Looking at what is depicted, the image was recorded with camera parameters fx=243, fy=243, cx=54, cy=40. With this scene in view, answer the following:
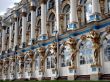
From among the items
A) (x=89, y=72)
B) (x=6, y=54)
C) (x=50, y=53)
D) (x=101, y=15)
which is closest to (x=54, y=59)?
(x=50, y=53)

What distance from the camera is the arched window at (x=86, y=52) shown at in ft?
78.1

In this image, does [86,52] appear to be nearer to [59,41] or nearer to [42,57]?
[59,41]

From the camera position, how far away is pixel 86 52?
2442 cm

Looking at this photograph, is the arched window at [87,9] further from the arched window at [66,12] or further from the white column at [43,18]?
the white column at [43,18]

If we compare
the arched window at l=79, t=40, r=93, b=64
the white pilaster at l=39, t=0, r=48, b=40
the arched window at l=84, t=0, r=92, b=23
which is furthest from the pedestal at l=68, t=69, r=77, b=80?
the white pilaster at l=39, t=0, r=48, b=40

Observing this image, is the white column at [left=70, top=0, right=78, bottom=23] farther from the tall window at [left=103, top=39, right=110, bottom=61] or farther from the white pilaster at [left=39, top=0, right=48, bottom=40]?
the white pilaster at [left=39, top=0, right=48, bottom=40]

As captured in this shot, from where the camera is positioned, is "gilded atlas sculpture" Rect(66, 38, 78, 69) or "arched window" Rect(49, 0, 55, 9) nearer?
"gilded atlas sculpture" Rect(66, 38, 78, 69)

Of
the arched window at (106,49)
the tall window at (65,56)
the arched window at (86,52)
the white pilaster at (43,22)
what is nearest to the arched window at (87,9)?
the tall window at (65,56)

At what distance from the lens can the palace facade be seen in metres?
22.4

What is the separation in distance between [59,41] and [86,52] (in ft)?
16.8

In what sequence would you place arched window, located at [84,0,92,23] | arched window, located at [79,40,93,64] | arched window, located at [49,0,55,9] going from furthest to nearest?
arched window, located at [49,0,55,9]
arched window, located at [84,0,92,23]
arched window, located at [79,40,93,64]

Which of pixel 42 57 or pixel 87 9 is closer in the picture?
→ pixel 87 9

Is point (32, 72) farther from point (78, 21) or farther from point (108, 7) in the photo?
point (108, 7)

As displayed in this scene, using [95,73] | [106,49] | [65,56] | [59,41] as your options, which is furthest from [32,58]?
[106,49]
